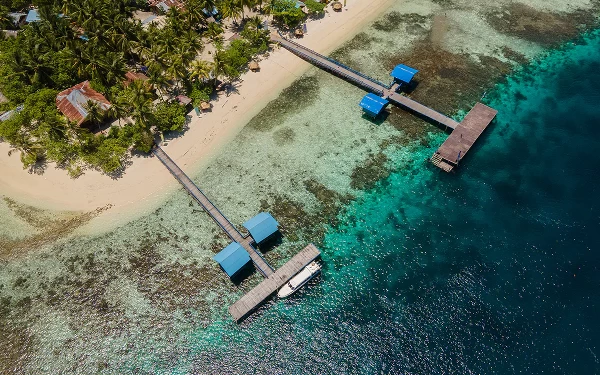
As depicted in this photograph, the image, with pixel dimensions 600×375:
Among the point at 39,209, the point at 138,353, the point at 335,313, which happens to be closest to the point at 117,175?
the point at 39,209

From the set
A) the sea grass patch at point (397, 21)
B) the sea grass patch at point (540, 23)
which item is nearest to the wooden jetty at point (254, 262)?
the sea grass patch at point (397, 21)

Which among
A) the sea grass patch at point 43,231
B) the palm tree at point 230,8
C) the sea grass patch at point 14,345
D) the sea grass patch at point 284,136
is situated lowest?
the sea grass patch at point 14,345

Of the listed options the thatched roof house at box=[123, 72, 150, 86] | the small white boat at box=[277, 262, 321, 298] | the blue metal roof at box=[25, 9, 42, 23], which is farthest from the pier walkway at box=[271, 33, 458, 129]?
the blue metal roof at box=[25, 9, 42, 23]

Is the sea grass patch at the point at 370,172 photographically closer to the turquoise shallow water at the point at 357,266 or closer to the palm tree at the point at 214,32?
the turquoise shallow water at the point at 357,266

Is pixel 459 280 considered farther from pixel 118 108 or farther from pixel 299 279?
pixel 118 108

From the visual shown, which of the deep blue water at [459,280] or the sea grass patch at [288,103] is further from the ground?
the sea grass patch at [288,103]

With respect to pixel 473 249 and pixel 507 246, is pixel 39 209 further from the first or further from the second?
pixel 507 246

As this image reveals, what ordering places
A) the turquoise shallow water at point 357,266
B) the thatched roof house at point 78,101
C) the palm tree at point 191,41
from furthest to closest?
the palm tree at point 191,41
the thatched roof house at point 78,101
the turquoise shallow water at point 357,266

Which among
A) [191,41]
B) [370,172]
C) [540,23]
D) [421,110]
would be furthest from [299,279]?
[540,23]

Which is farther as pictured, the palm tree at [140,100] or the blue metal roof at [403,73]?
the blue metal roof at [403,73]
